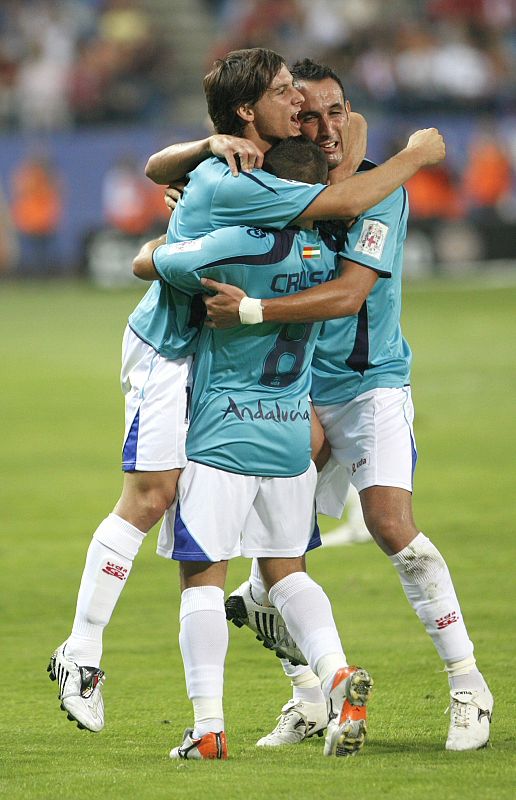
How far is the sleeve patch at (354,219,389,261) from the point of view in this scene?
4.54 m

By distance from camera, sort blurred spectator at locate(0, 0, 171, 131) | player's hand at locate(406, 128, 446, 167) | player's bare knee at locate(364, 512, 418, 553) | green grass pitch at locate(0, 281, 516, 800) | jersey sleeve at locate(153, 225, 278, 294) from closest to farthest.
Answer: green grass pitch at locate(0, 281, 516, 800)
jersey sleeve at locate(153, 225, 278, 294)
player's hand at locate(406, 128, 446, 167)
player's bare knee at locate(364, 512, 418, 553)
blurred spectator at locate(0, 0, 171, 131)

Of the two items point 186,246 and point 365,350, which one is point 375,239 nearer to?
point 365,350

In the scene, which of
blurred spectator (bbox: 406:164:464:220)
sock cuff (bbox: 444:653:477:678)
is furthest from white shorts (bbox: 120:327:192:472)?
blurred spectator (bbox: 406:164:464:220)

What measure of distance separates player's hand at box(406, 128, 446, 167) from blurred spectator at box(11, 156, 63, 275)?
2087 cm

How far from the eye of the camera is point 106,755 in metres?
4.48

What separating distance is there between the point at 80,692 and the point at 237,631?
2337 mm

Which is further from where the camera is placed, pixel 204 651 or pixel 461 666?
pixel 461 666

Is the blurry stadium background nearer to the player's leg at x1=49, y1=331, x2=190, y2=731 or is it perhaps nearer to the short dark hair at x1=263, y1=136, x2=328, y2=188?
the short dark hair at x1=263, y1=136, x2=328, y2=188

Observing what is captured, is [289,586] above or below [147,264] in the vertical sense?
below

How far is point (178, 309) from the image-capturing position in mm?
4598

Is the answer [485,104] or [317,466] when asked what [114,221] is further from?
[317,466]

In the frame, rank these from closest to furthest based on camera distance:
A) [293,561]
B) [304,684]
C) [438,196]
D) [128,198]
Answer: [293,561] → [304,684] → [438,196] → [128,198]

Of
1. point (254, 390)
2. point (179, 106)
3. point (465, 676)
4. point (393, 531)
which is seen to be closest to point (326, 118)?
point (254, 390)

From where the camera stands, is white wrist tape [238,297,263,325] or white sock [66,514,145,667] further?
white sock [66,514,145,667]
